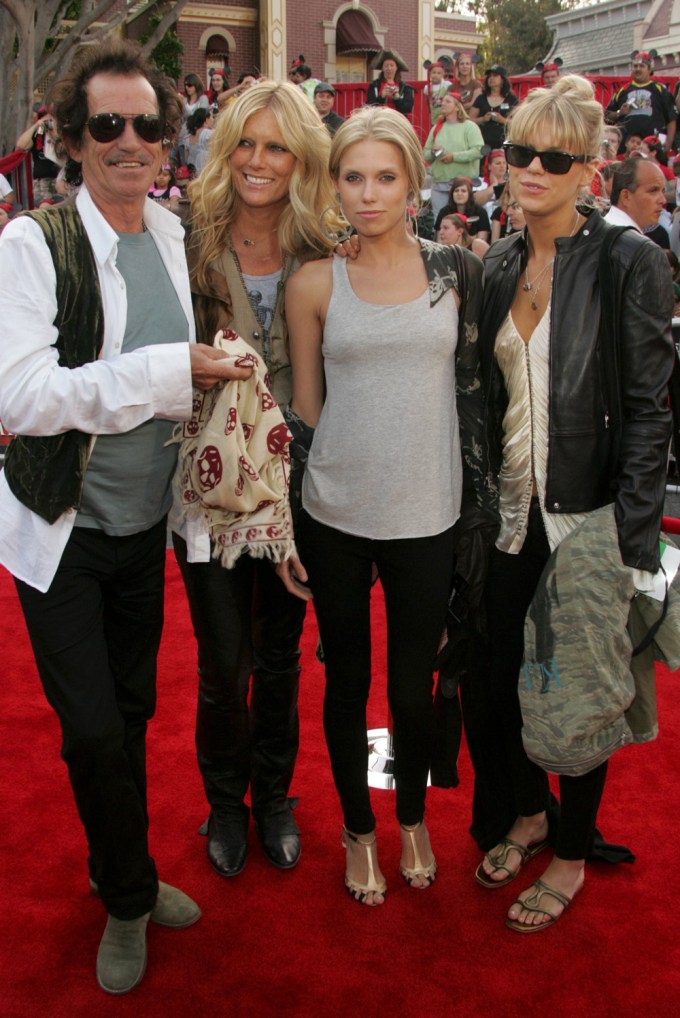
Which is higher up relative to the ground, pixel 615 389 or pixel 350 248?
pixel 350 248

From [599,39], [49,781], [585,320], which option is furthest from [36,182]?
[599,39]

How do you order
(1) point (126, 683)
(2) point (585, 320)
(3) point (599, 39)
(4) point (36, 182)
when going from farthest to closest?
(3) point (599, 39) → (4) point (36, 182) → (1) point (126, 683) → (2) point (585, 320)

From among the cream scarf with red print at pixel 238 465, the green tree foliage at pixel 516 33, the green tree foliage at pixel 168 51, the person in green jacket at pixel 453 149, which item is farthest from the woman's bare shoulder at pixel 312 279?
the green tree foliage at pixel 516 33

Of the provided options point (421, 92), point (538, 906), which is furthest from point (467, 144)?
point (538, 906)

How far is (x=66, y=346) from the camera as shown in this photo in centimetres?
223

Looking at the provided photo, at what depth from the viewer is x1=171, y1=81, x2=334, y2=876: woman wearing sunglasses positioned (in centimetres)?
261

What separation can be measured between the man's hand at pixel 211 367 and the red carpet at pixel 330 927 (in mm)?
1532

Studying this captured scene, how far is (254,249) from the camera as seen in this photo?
2.72 meters

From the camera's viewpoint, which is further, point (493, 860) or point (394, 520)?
point (493, 860)

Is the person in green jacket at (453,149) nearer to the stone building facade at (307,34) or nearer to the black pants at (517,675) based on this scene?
the black pants at (517,675)

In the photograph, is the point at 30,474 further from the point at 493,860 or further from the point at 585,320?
the point at 493,860

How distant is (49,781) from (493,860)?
1.59 meters

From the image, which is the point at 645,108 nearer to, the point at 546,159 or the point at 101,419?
the point at 546,159

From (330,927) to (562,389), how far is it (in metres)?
1.62
